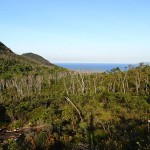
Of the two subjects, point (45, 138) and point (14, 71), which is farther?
point (14, 71)

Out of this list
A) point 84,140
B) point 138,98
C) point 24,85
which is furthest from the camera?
point 24,85

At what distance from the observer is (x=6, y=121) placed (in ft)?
174

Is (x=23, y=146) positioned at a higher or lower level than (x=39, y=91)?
higher

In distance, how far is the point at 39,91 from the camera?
77.6m

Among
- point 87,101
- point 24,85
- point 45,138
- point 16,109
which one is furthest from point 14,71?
point 45,138

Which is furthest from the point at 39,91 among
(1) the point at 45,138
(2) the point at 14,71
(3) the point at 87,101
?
(1) the point at 45,138

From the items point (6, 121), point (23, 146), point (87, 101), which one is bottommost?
point (6, 121)

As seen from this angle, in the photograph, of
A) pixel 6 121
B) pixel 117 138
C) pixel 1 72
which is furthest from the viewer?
pixel 1 72

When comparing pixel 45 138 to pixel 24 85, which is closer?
pixel 45 138

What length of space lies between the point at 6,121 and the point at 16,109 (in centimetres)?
359

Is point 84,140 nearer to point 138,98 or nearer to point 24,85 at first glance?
point 138,98

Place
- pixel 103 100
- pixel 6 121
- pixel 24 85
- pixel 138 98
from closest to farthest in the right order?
pixel 138 98
pixel 103 100
pixel 6 121
pixel 24 85

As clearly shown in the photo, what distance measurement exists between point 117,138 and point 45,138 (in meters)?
3.65

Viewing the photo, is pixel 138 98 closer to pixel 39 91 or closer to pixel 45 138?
pixel 45 138
